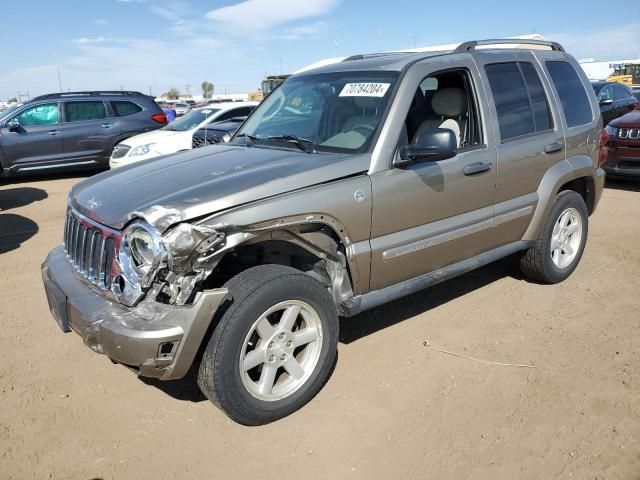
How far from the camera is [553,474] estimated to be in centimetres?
260

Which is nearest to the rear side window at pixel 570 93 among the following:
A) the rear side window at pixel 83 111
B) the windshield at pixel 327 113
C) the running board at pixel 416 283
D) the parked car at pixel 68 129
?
the running board at pixel 416 283

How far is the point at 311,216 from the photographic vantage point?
299 cm

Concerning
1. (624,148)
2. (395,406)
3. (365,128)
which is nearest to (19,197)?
(365,128)

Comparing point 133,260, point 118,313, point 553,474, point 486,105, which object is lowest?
point 553,474

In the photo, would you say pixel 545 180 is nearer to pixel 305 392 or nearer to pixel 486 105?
pixel 486 105

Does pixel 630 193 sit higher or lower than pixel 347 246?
lower

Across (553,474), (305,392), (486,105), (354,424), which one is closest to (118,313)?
(305,392)

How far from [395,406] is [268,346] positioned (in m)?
0.86

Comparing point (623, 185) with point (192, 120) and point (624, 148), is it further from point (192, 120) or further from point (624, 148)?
point (192, 120)

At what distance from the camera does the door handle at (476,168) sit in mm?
3762

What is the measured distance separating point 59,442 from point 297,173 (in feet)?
6.47

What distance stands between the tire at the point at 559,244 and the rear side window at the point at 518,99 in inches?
30.8

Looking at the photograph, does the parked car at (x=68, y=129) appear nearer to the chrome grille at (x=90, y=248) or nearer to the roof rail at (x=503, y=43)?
the chrome grille at (x=90, y=248)

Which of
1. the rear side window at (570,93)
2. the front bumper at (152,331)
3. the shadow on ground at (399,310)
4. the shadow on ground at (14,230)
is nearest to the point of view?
the front bumper at (152,331)
